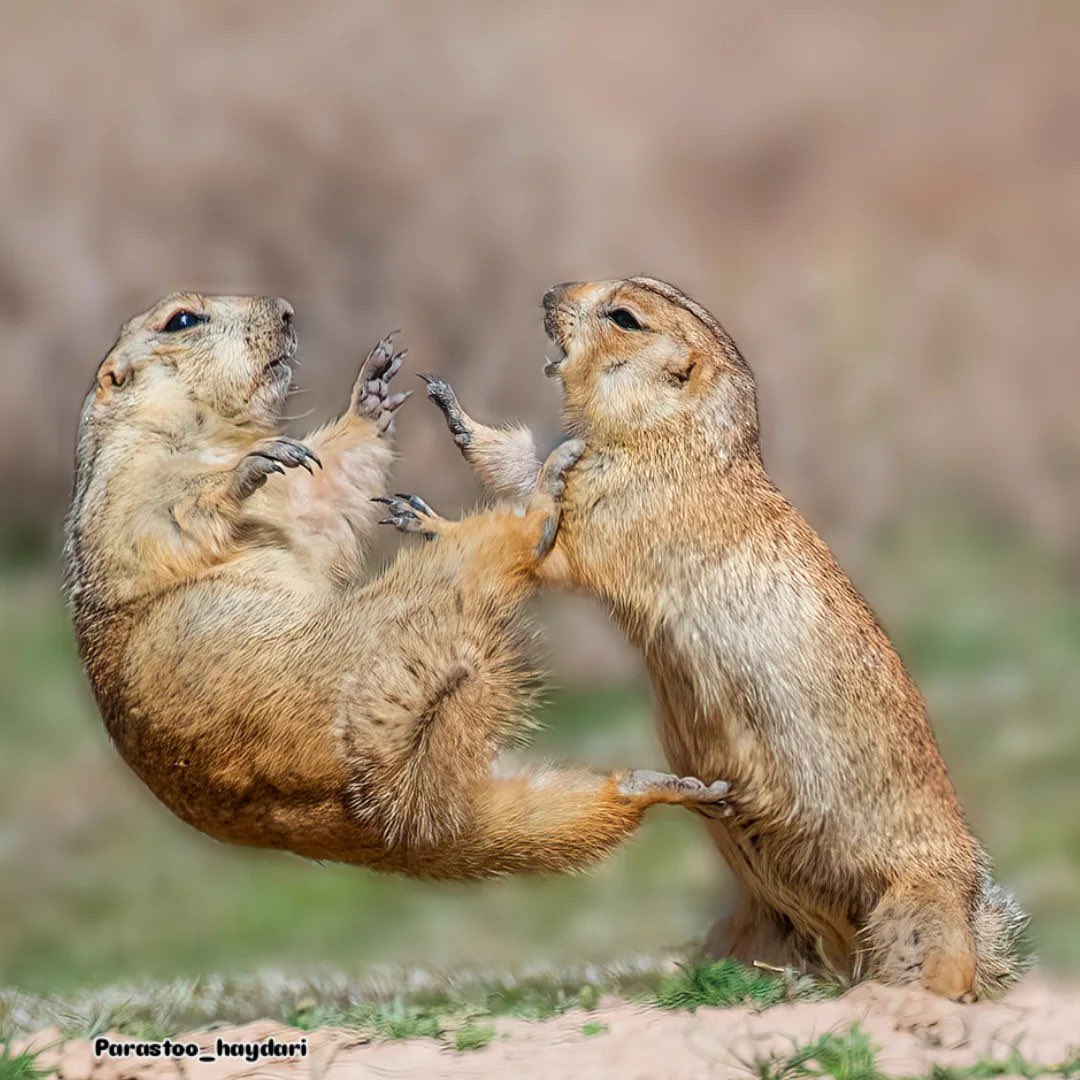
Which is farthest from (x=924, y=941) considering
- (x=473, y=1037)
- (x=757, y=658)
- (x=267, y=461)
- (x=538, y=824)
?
(x=267, y=461)

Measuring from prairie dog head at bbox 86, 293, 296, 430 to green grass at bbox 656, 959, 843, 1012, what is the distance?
269 cm

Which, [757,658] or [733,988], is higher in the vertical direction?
[757,658]

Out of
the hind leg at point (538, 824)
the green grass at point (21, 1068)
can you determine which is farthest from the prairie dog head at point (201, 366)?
the green grass at point (21, 1068)

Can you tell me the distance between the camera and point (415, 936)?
12.6 metres

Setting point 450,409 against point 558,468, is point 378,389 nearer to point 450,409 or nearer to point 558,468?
point 450,409

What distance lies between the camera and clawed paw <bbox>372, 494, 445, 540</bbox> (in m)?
6.20

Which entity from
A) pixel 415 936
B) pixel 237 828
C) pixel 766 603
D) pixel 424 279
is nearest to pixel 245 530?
pixel 237 828

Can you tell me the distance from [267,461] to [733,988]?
2.62 meters

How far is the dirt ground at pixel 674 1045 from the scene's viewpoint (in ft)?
18.4

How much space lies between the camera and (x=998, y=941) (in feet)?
21.6

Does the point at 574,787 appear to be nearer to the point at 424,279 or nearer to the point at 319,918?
the point at 319,918

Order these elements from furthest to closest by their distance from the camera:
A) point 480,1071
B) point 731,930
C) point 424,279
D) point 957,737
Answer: point 424,279
point 957,737
point 731,930
point 480,1071

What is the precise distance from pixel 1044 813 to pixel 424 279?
24.4 ft

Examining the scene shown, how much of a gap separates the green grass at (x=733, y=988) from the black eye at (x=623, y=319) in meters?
2.51
